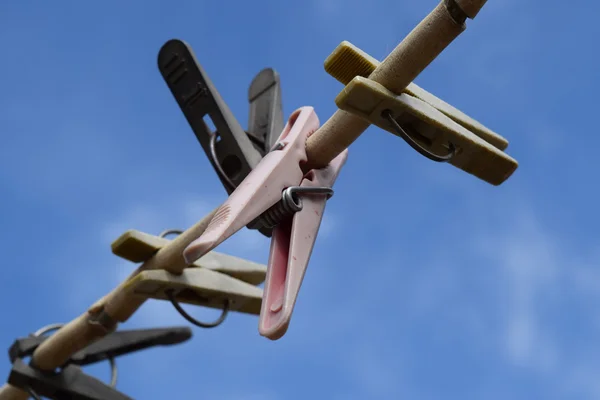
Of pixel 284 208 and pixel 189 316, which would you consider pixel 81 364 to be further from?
pixel 284 208

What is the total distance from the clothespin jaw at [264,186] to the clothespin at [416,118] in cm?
24

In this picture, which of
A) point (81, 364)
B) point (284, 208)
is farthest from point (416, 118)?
point (81, 364)

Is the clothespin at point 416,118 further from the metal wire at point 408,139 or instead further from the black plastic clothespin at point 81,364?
the black plastic clothespin at point 81,364

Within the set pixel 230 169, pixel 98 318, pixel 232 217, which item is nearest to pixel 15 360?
pixel 98 318

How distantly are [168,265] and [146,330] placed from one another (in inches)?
14.9

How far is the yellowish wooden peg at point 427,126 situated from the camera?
1.76 meters

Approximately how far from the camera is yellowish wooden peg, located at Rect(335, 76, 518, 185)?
1765 millimetres

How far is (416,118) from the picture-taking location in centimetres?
184

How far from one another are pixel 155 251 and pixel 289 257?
71cm

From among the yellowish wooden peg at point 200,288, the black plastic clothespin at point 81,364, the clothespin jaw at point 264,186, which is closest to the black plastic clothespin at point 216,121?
the clothespin jaw at point 264,186

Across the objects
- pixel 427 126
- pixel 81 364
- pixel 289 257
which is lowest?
pixel 81 364

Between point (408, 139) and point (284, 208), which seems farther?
point (284, 208)

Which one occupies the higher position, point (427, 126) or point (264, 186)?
point (427, 126)

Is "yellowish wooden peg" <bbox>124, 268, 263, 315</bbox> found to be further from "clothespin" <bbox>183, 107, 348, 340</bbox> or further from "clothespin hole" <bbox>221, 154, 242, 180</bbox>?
"clothespin" <bbox>183, 107, 348, 340</bbox>
